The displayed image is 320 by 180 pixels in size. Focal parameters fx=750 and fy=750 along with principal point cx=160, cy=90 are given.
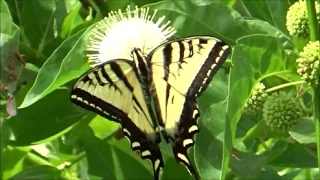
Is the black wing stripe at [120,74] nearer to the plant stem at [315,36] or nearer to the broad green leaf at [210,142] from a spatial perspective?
the broad green leaf at [210,142]

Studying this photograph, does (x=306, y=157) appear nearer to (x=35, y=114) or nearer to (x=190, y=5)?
(x=190, y=5)

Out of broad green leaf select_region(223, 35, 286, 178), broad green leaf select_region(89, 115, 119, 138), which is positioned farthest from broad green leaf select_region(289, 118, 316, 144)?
broad green leaf select_region(89, 115, 119, 138)

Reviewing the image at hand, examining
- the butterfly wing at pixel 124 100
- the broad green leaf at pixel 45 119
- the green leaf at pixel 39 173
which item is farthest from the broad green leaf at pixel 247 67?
the green leaf at pixel 39 173

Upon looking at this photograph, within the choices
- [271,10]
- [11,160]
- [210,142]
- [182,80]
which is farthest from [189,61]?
[11,160]

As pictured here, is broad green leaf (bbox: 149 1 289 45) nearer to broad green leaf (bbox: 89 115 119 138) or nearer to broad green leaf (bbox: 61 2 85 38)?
broad green leaf (bbox: 61 2 85 38)

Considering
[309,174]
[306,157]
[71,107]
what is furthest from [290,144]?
[71,107]

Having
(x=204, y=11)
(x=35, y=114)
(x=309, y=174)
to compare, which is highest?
(x=204, y=11)

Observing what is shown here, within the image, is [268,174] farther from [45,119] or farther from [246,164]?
[45,119]
